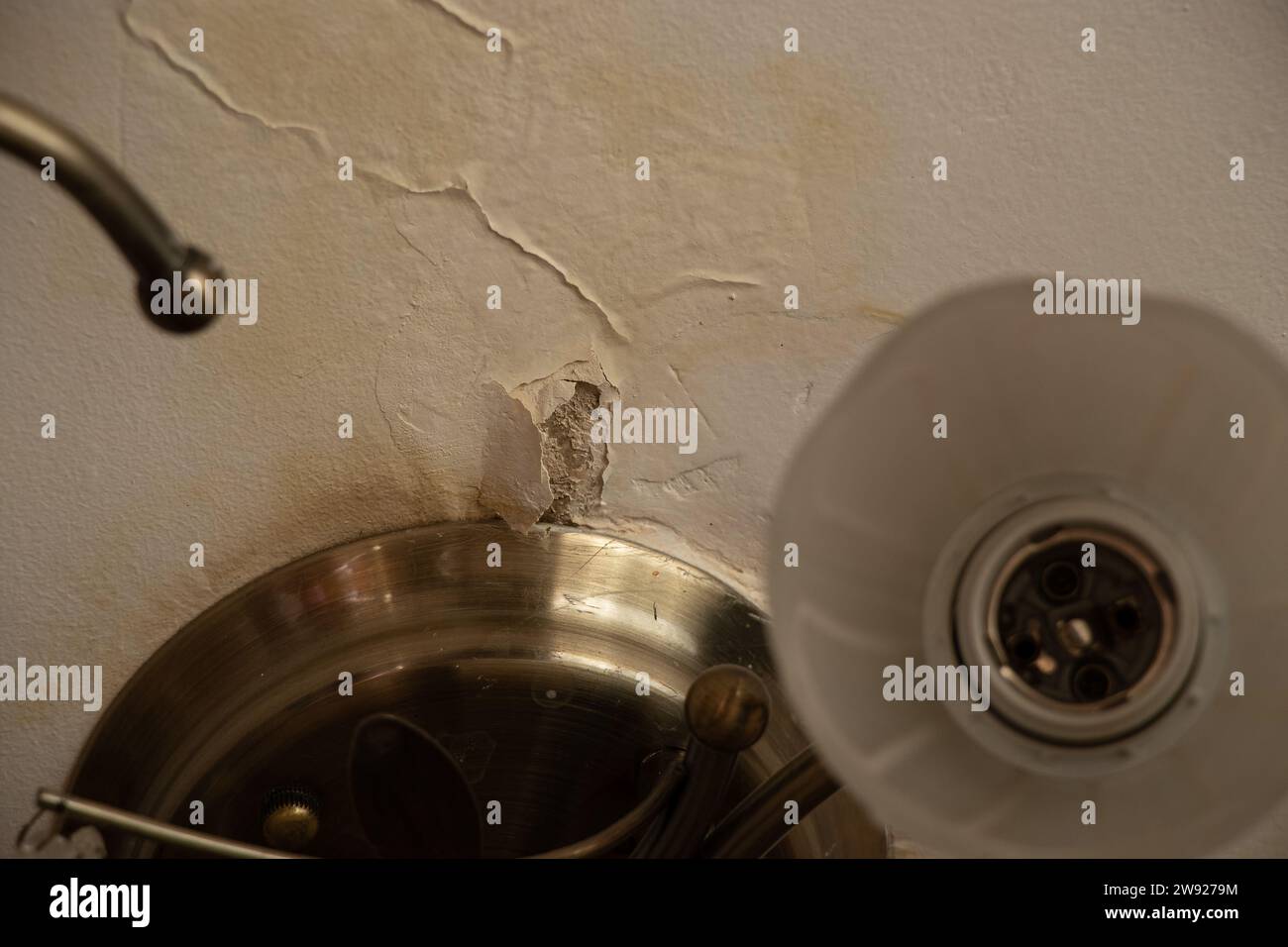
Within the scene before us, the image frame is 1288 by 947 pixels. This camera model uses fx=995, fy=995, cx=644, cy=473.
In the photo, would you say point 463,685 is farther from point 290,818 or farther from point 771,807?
point 771,807

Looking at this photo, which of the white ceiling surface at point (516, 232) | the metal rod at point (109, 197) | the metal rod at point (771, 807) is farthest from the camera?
the white ceiling surface at point (516, 232)

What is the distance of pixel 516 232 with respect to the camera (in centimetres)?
59

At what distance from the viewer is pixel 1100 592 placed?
38cm

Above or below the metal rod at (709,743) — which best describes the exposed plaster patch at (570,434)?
above

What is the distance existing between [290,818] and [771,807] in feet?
0.96

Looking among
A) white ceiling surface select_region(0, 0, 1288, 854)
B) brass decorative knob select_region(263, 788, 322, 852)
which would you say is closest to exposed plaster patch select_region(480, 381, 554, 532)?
white ceiling surface select_region(0, 0, 1288, 854)

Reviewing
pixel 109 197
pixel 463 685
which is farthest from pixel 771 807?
pixel 109 197

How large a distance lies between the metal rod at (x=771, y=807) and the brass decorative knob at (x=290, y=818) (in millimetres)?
246

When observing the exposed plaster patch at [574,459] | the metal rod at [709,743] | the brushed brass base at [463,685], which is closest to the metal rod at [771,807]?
the metal rod at [709,743]

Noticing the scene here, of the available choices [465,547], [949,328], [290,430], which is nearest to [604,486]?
[465,547]

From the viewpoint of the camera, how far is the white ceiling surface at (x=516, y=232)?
0.56 m

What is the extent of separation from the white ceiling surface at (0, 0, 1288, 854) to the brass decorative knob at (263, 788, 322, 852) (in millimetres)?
141

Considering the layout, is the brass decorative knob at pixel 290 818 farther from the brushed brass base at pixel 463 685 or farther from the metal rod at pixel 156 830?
the metal rod at pixel 156 830
